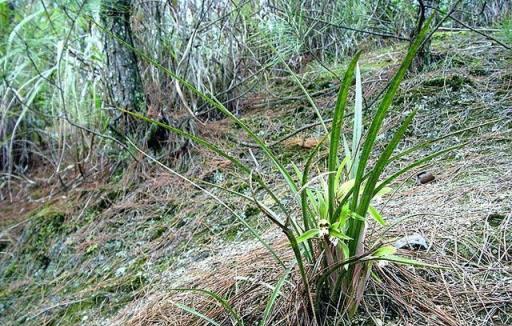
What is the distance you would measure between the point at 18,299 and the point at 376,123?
1687 mm

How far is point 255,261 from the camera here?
1.30 meters

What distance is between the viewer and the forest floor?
1.05 metres

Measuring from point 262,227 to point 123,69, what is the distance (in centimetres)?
121

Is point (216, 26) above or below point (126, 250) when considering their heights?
above

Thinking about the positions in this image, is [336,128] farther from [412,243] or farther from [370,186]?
[412,243]

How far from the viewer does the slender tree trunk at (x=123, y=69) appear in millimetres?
2342

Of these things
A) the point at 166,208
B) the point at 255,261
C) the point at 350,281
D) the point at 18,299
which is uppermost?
the point at 350,281

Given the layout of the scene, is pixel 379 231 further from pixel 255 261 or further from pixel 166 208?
pixel 166 208

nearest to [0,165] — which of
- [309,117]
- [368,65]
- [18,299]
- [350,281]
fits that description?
[18,299]

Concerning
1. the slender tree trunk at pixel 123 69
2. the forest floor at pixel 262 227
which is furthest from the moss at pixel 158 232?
the slender tree trunk at pixel 123 69

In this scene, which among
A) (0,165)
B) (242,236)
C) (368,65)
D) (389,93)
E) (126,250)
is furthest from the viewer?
(0,165)

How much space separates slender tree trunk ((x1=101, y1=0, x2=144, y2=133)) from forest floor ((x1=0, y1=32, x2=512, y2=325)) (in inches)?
12.6

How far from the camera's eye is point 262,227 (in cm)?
166

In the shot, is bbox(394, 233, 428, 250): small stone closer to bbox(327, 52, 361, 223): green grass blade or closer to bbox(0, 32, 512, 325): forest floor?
bbox(0, 32, 512, 325): forest floor
